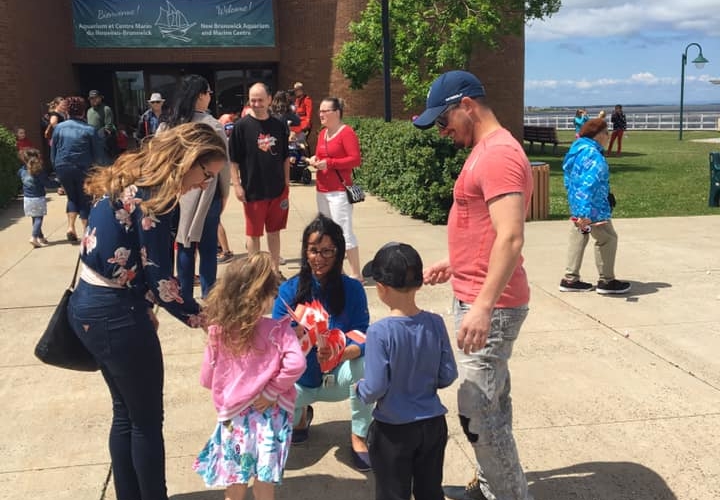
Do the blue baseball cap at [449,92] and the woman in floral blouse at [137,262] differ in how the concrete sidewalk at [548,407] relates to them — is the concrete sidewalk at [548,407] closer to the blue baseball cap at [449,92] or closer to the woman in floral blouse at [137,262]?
the woman in floral blouse at [137,262]

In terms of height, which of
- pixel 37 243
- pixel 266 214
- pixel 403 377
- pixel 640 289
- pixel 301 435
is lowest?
pixel 301 435

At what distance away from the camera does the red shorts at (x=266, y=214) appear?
255 inches

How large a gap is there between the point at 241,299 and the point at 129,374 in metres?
0.53

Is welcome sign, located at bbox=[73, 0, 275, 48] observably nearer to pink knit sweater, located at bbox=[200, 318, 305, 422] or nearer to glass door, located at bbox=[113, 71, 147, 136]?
glass door, located at bbox=[113, 71, 147, 136]

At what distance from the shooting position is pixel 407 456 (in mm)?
2645

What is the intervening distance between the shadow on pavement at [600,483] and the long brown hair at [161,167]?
2126 millimetres

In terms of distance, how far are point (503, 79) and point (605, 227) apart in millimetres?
16144

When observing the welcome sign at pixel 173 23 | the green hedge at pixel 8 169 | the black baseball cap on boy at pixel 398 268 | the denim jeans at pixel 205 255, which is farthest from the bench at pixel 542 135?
the black baseball cap on boy at pixel 398 268

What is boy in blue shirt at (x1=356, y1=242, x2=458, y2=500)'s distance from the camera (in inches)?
102

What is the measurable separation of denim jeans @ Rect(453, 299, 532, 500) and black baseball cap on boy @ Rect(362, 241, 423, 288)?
12.6 inches

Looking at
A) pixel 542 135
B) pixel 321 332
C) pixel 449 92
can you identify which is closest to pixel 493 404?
pixel 321 332

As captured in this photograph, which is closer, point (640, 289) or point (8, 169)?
point (640, 289)

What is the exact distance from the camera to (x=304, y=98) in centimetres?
1534

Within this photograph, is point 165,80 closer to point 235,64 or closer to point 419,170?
point 235,64
